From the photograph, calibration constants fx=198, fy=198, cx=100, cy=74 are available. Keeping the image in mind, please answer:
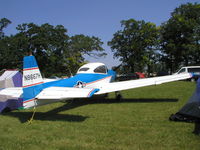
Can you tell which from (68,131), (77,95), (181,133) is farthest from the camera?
(77,95)

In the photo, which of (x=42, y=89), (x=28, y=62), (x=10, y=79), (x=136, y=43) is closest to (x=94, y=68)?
(x=10, y=79)

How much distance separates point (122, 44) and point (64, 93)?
38221 millimetres

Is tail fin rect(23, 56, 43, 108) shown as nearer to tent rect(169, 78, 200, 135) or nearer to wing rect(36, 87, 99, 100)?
wing rect(36, 87, 99, 100)

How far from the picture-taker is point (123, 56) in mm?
43031

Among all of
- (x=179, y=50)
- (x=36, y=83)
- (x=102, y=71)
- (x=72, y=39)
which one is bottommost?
(x=36, y=83)

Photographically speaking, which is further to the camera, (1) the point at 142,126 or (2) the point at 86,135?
(1) the point at 142,126

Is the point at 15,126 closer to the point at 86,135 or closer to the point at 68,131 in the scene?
the point at 68,131

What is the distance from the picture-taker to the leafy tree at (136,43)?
132 feet

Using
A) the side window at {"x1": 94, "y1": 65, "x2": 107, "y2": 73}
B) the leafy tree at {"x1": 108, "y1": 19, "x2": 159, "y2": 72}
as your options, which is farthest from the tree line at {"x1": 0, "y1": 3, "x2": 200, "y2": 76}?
the side window at {"x1": 94, "y1": 65, "x2": 107, "y2": 73}

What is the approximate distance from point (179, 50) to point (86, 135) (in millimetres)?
36399

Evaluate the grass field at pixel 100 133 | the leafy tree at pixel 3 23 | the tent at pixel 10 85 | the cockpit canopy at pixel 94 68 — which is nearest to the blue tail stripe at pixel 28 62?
the grass field at pixel 100 133

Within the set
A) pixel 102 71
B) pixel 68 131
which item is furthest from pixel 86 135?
pixel 102 71

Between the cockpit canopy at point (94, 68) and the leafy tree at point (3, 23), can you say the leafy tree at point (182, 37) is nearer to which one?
the cockpit canopy at point (94, 68)

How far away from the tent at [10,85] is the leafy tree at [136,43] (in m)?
32.8
